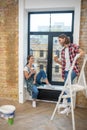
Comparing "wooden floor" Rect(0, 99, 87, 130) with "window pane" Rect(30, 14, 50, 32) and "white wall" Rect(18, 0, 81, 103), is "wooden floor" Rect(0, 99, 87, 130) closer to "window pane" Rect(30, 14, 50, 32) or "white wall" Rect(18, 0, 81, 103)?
"white wall" Rect(18, 0, 81, 103)

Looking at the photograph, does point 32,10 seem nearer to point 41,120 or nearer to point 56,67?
point 56,67

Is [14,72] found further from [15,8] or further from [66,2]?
[66,2]

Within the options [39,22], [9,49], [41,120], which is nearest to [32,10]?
[39,22]

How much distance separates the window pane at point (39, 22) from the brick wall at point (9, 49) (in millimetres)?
477

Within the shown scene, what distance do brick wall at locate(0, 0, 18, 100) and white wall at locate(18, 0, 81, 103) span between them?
0.15 m

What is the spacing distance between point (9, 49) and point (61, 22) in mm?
1412

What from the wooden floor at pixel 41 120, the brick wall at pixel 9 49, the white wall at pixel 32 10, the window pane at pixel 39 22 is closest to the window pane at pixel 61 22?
the window pane at pixel 39 22

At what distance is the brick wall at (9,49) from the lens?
428 centimetres

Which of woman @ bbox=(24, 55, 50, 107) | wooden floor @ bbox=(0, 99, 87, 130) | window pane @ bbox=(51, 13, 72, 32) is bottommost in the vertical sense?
wooden floor @ bbox=(0, 99, 87, 130)

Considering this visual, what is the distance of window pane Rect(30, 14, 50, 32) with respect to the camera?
4.50m

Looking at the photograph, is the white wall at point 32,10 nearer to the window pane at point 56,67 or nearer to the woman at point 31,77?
the woman at point 31,77

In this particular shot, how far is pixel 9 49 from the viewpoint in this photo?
4.43 meters

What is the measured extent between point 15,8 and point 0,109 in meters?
2.30

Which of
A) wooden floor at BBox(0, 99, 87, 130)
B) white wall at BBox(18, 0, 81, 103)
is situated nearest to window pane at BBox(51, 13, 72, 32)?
white wall at BBox(18, 0, 81, 103)
